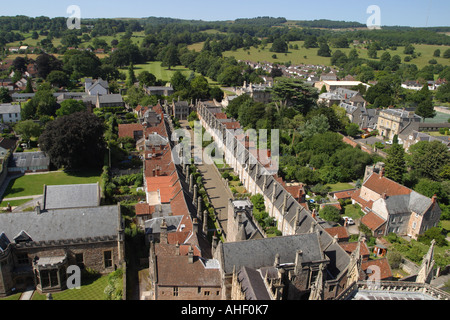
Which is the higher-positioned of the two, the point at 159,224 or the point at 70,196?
the point at 70,196

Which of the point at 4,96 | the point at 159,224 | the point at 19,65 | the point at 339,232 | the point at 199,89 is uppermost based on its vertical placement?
the point at 19,65

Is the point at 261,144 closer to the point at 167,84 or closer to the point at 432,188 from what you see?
the point at 432,188

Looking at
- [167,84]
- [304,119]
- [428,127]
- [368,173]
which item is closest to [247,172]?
[368,173]

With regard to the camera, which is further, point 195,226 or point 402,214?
point 402,214

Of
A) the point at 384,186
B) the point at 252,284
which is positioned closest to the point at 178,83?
the point at 384,186

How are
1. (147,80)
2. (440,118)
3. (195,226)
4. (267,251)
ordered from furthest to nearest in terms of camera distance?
1. (147,80)
2. (440,118)
3. (195,226)
4. (267,251)

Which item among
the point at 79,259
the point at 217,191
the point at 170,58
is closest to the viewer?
the point at 79,259

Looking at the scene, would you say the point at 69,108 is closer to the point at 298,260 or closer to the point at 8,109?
the point at 8,109
